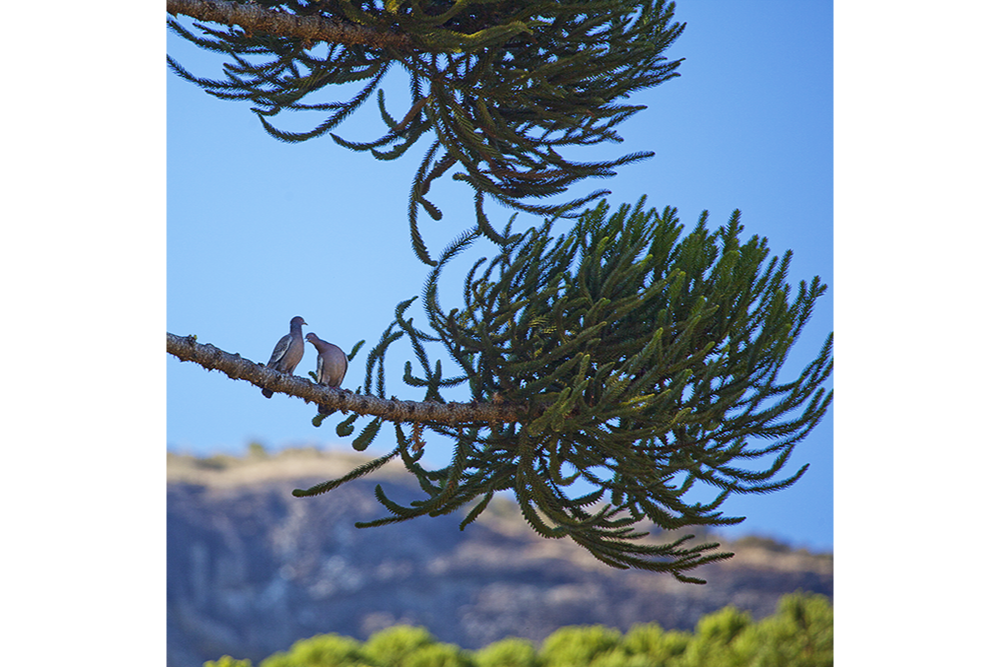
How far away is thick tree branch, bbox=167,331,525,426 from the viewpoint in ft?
8.80

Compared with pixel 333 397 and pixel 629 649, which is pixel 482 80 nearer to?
pixel 333 397

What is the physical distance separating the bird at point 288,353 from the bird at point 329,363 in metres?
0.11

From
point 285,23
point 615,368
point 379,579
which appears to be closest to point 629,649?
point 615,368

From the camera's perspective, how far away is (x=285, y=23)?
329cm

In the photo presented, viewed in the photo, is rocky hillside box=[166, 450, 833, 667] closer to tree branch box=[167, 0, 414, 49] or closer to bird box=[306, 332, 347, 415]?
bird box=[306, 332, 347, 415]

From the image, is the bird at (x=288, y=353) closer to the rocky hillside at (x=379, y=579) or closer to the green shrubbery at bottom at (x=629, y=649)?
the green shrubbery at bottom at (x=629, y=649)

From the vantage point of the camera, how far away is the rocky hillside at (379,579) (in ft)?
54.9

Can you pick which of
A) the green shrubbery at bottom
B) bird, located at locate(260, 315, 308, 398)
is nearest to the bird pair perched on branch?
bird, located at locate(260, 315, 308, 398)

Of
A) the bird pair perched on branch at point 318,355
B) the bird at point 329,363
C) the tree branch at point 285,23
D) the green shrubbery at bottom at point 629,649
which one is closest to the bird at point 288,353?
the bird pair perched on branch at point 318,355

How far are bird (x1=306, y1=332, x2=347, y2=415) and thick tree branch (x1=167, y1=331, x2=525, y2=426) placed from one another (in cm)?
7
